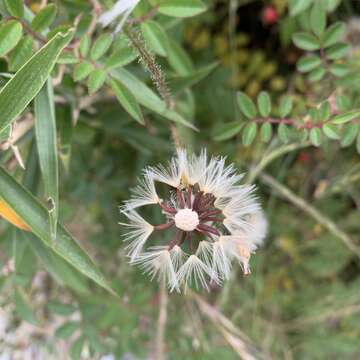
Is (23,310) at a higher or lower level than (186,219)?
lower

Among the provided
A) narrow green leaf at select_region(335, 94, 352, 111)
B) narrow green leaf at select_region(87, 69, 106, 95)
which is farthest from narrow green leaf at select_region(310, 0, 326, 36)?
narrow green leaf at select_region(87, 69, 106, 95)

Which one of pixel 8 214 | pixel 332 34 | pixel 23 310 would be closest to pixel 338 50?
pixel 332 34

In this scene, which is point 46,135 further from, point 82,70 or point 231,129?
point 231,129

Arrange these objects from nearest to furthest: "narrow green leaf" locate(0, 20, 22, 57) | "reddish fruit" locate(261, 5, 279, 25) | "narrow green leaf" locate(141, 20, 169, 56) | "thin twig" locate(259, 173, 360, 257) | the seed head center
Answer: the seed head center → "narrow green leaf" locate(0, 20, 22, 57) → "narrow green leaf" locate(141, 20, 169, 56) → "thin twig" locate(259, 173, 360, 257) → "reddish fruit" locate(261, 5, 279, 25)

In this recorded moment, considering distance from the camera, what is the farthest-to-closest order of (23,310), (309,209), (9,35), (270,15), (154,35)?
1. (270,15)
2. (309,209)
3. (23,310)
4. (154,35)
5. (9,35)

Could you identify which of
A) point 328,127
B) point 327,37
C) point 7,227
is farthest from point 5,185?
point 327,37

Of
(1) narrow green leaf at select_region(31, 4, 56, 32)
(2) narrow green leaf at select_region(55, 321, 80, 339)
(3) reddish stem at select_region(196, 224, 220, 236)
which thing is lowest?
(2) narrow green leaf at select_region(55, 321, 80, 339)

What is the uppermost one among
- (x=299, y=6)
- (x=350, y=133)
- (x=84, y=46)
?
(x=84, y=46)

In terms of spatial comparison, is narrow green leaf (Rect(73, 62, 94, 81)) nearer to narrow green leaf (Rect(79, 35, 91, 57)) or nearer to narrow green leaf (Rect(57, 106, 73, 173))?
narrow green leaf (Rect(79, 35, 91, 57))
